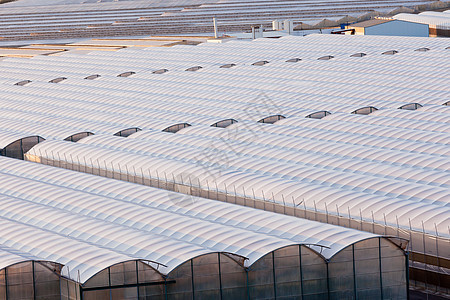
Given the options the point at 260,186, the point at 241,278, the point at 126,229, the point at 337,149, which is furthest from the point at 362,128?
the point at 241,278

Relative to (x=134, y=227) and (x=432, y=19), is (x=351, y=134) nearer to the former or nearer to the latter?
(x=134, y=227)

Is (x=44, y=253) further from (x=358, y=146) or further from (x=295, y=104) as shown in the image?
(x=295, y=104)

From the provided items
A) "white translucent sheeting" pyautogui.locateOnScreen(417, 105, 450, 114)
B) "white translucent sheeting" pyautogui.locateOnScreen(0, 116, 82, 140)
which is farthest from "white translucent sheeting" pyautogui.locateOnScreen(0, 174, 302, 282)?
"white translucent sheeting" pyautogui.locateOnScreen(417, 105, 450, 114)

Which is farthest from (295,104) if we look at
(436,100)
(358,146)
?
(358,146)

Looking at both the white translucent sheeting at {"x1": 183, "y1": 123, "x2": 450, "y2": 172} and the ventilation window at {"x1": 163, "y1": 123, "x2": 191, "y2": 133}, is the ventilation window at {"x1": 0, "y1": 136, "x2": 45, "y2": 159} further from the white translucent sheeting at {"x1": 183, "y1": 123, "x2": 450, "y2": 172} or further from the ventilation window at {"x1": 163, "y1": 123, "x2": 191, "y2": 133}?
the white translucent sheeting at {"x1": 183, "y1": 123, "x2": 450, "y2": 172}

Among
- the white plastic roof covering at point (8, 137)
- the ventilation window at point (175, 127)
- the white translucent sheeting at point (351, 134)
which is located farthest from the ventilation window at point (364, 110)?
the white plastic roof covering at point (8, 137)

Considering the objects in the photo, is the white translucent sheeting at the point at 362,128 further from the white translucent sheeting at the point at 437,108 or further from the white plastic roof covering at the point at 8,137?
the white plastic roof covering at the point at 8,137
